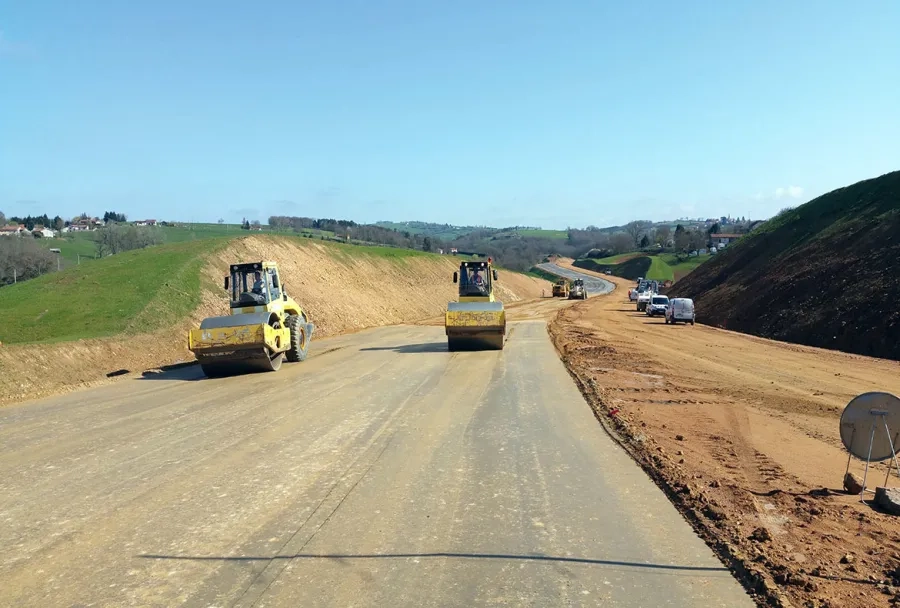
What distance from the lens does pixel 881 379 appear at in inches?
814

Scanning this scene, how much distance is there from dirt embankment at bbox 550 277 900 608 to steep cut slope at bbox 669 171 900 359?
4653mm

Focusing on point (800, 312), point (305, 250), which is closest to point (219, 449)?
point (800, 312)

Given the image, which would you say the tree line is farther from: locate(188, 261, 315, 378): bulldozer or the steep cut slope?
locate(188, 261, 315, 378): bulldozer

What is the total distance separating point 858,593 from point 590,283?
111 m

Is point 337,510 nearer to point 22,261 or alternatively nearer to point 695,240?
point 22,261

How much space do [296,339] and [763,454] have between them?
1519 centimetres

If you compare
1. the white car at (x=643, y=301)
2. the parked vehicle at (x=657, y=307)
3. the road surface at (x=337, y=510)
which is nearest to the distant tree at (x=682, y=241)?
the white car at (x=643, y=301)

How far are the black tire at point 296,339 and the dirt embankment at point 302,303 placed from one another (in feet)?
16.9

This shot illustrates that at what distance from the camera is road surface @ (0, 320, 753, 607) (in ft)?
19.0

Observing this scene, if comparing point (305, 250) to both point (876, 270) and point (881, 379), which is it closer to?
point (876, 270)

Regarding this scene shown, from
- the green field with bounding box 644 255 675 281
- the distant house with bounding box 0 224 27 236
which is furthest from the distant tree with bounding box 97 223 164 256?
the green field with bounding box 644 255 675 281

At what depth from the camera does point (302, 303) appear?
43156 millimetres

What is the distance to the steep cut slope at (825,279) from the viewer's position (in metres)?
30.0

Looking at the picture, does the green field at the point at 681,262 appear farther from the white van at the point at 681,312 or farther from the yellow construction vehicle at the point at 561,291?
the white van at the point at 681,312
